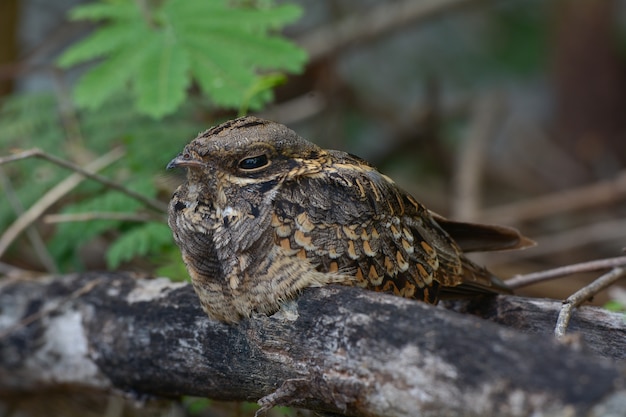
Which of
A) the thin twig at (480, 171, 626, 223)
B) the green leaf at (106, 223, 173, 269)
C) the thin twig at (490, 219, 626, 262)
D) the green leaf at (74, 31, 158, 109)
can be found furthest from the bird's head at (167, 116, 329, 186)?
the thin twig at (480, 171, 626, 223)

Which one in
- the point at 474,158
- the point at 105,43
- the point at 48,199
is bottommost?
the point at 48,199

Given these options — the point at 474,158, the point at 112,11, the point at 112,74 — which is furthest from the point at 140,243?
the point at 474,158

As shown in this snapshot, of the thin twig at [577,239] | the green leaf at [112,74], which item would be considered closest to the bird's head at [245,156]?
the green leaf at [112,74]

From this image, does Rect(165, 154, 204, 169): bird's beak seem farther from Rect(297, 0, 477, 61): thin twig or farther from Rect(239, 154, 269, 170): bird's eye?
Rect(297, 0, 477, 61): thin twig

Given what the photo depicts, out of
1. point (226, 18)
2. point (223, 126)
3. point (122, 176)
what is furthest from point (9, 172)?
point (223, 126)

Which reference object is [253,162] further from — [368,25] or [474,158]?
[368,25]

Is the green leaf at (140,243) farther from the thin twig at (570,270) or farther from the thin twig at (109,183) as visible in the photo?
the thin twig at (570,270)
